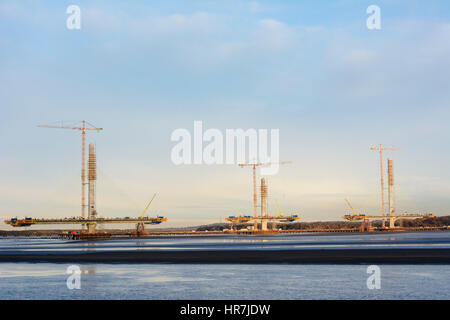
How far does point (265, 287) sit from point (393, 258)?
33675mm
